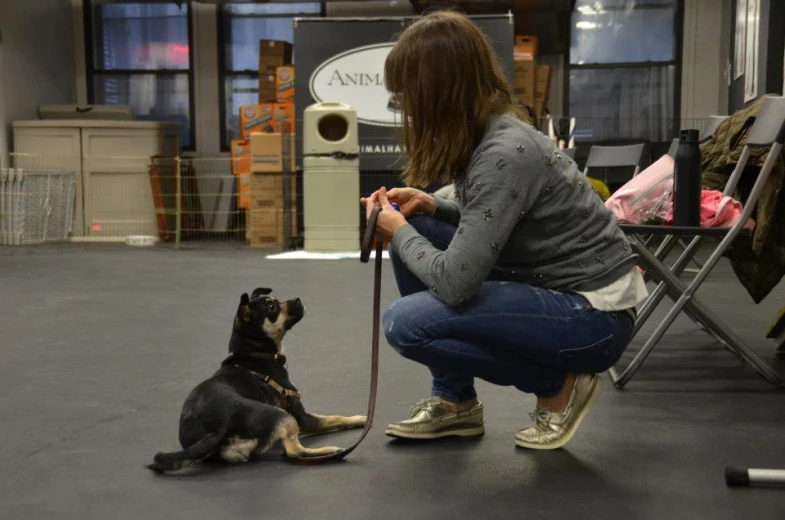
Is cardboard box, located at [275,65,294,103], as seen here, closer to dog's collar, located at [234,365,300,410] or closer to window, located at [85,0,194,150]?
window, located at [85,0,194,150]

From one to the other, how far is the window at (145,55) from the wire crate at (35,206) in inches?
73.0

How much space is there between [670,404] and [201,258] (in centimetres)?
560

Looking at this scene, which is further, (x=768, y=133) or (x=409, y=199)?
(x=768, y=133)

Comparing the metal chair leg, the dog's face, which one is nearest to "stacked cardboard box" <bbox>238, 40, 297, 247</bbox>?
the metal chair leg

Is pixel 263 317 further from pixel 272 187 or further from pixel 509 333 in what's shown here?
pixel 272 187

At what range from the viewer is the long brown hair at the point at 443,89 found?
1824 mm

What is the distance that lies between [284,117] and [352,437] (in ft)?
23.3

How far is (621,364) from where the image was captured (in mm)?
3119

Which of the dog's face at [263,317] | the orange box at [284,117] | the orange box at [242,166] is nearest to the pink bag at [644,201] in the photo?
the dog's face at [263,317]

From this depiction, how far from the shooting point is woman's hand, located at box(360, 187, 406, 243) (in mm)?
1957

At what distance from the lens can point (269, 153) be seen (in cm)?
842

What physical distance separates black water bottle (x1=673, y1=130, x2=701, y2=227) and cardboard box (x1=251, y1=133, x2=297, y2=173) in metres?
6.08

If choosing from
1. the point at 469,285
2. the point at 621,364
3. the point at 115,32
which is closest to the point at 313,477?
the point at 469,285

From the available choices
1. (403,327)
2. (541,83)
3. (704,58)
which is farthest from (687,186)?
(704,58)
